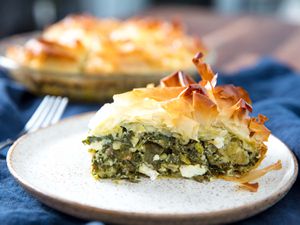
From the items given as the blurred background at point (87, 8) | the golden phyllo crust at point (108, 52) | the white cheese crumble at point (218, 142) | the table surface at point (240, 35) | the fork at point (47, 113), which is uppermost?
the white cheese crumble at point (218, 142)

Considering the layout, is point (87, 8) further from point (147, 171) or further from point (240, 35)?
point (147, 171)

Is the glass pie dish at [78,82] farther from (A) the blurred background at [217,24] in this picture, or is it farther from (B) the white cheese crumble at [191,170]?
(B) the white cheese crumble at [191,170]

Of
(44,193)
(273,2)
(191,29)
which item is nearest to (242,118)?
(44,193)

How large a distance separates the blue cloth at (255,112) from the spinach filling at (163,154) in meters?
0.16

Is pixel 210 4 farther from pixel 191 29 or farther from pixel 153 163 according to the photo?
pixel 153 163

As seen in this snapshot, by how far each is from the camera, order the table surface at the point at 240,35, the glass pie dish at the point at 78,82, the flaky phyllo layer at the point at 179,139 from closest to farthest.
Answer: the flaky phyllo layer at the point at 179,139, the glass pie dish at the point at 78,82, the table surface at the point at 240,35

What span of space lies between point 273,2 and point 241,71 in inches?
204

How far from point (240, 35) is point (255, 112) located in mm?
1666

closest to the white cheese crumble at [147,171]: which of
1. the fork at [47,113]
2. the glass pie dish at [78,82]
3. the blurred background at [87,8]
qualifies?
the fork at [47,113]

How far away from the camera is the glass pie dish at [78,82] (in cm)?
214

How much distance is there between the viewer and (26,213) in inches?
47.9

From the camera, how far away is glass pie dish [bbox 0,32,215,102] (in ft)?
7.01

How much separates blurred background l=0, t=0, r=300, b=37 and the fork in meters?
2.11

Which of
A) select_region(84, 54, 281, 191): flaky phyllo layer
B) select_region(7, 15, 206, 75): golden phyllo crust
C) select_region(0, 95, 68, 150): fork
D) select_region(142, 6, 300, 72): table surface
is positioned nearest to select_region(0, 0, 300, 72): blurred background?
select_region(142, 6, 300, 72): table surface
